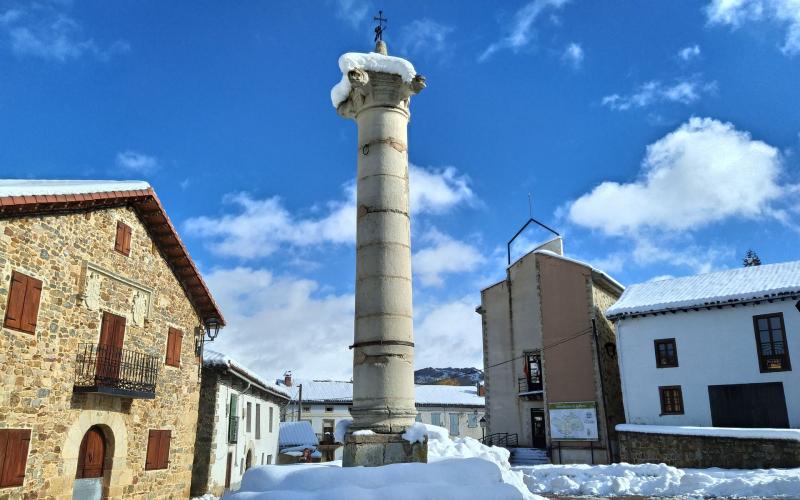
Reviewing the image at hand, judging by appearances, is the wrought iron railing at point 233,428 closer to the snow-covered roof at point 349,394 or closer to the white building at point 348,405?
the white building at point 348,405

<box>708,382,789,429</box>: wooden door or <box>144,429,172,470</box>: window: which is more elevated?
<box>708,382,789,429</box>: wooden door

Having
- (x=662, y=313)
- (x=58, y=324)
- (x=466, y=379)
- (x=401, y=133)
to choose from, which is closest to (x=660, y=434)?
(x=662, y=313)

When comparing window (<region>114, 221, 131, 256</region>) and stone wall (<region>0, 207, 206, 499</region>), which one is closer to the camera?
stone wall (<region>0, 207, 206, 499</region>)

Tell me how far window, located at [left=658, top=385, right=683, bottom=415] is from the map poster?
3.32 meters

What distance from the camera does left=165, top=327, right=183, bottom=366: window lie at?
57.3ft

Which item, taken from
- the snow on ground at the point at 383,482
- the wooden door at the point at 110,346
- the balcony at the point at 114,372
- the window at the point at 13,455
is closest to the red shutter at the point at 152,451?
the balcony at the point at 114,372

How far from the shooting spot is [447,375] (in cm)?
8062

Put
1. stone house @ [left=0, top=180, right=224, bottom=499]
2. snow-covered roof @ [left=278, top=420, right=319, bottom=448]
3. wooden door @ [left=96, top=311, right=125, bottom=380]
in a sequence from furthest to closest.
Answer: snow-covered roof @ [left=278, top=420, right=319, bottom=448]
wooden door @ [left=96, top=311, right=125, bottom=380]
stone house @ [left=0, top=180, right=224, bottom=499]

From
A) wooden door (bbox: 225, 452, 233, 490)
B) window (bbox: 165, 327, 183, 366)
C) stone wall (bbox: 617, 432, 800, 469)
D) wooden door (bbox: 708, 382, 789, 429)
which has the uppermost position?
window (bbox: 165, 327, 183, 366)

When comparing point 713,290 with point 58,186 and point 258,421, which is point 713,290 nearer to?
point 258,421

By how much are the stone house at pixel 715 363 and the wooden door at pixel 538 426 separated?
18.9 ft

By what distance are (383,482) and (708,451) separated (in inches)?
667

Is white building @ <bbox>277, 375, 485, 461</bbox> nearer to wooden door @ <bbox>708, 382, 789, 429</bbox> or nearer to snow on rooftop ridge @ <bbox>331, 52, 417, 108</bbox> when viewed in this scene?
wooden door @ <bbox>708, 382, 789, 429</bbox>

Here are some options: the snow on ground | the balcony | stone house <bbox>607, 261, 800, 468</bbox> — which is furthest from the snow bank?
the balcony
